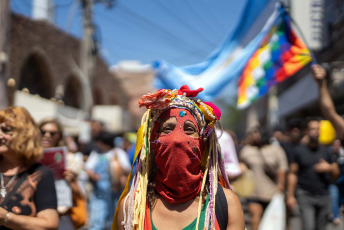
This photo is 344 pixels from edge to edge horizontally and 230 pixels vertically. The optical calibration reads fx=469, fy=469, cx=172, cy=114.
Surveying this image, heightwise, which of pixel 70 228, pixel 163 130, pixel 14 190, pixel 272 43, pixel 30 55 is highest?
pixel 30 55

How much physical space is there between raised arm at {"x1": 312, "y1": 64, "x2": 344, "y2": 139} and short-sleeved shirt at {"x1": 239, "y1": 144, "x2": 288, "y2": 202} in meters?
2.89

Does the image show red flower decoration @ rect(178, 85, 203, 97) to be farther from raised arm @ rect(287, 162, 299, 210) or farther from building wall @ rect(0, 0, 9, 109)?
raised arm @ rect(287, 162, 299, 210)

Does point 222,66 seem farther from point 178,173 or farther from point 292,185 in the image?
point 292,185

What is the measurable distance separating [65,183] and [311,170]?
3633mm

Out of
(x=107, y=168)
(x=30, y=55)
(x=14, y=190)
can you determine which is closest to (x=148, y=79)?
(x=30, y=55)

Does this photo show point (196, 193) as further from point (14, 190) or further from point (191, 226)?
point (14, 190)

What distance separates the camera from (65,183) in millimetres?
4480

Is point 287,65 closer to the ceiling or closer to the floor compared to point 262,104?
closer to the floor

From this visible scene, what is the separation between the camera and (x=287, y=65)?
490 cm

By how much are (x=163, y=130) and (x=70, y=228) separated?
2.34m

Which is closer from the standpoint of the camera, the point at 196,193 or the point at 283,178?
the point at 196,193

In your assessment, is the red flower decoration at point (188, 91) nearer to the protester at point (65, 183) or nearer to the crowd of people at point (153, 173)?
the crowd of people at point (153, 173)

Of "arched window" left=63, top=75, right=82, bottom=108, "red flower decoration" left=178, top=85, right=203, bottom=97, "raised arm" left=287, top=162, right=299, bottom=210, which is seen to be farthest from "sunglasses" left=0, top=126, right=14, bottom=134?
"arched window" left=63, top=75, right=82, bottom=108

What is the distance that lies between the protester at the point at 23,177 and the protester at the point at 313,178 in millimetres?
4292
